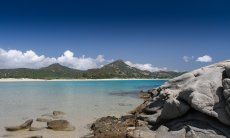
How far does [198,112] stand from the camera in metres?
18.4

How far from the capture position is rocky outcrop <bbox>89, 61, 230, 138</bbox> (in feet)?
56.2

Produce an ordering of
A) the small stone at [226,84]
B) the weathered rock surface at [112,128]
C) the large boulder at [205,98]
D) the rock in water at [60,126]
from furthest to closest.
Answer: the rock in water at [60,126]
the weathered rock surface at [112,128]
the large boulder at [205,98]
the small stone at [226,84]

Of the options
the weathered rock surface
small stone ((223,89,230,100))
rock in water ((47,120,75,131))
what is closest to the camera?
small stone ((223,89,230,100))

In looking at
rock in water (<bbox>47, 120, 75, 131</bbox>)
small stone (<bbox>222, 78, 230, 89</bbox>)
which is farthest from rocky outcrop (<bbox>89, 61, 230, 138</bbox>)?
rock in water (<bbox>47, 120, 75, 131</bbox>)

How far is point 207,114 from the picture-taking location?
17.5 m

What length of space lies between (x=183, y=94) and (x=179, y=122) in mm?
1706

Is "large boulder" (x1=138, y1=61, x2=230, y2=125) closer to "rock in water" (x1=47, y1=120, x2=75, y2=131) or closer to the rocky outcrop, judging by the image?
the rocky outcrop

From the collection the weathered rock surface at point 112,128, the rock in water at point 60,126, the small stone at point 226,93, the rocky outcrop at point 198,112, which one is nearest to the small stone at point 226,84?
the rocky outcrop at point 198,112

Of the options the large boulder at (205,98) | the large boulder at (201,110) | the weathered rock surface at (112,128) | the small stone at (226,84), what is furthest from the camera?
the weathered rock surface at (112,128)

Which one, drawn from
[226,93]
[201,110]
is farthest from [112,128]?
[226,93]

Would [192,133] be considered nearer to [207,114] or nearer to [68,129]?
[207,114]

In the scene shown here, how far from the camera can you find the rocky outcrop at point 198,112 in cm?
1712

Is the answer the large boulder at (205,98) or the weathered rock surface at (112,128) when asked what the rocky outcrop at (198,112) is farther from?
the weathered rock surface at (112,128)

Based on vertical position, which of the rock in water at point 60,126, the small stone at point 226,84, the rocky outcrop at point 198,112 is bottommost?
the rock in water at point 60,126
